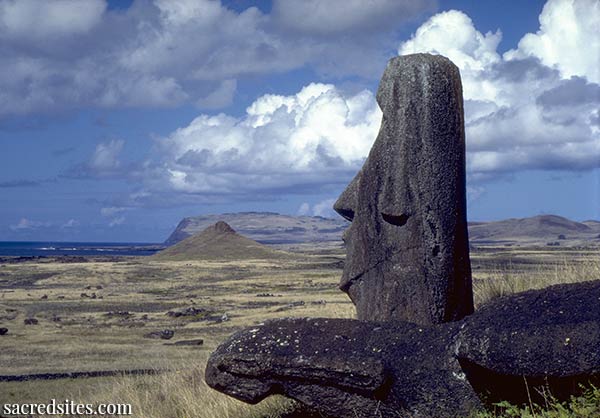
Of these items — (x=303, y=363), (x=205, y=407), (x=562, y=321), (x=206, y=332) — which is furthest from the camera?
(x=206, y=332)

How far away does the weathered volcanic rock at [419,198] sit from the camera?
8.88 meters

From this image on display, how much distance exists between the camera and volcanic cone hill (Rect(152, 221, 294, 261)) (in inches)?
4149

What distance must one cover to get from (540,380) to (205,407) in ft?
14.0

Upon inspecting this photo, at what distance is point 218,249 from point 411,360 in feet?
327

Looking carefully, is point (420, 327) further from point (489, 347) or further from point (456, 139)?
point (456, 139)

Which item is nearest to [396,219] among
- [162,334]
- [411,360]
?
[411,360]

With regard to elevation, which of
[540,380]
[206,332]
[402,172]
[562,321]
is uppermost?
[402,172]

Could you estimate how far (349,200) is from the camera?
32.8ft

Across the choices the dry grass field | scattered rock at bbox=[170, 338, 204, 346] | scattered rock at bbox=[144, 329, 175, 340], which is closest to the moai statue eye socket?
the dry grass field

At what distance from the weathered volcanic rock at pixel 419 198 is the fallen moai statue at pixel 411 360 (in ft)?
2.19

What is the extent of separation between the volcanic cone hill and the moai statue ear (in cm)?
9431

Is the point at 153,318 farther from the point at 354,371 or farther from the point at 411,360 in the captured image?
the point at 354,371

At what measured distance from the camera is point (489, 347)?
7.27 metres

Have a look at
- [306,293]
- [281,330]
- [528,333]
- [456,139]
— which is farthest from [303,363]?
[306,293]
